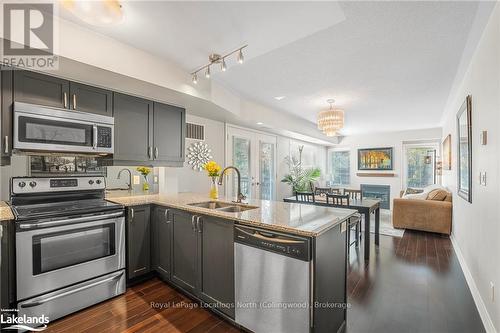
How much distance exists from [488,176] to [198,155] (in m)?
3.42

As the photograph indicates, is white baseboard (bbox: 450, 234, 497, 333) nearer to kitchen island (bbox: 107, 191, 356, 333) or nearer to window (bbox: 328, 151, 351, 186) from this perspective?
kitchen island (bbox: 107, 191, 356, 333)

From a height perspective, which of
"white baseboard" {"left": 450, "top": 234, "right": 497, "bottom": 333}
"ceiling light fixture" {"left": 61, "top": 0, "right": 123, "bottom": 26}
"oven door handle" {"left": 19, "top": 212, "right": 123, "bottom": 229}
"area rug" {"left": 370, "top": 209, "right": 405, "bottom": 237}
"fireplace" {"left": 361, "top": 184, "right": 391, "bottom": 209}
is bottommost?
"area rug" {"left": 370, "top": 209, "right": 405, "bottom": 237}

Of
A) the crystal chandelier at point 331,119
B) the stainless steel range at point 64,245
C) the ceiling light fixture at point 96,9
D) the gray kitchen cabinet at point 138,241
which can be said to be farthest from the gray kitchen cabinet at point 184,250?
the crystal chandelier at point 331,119

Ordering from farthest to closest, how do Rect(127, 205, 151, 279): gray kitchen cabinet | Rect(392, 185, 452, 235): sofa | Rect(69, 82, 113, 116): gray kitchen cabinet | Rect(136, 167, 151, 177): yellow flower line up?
Rect(392, 185, 452, 235): sofa, Rect(136, 167, 151, 177): yellow flower, Rect(127, 205, 151, 279): gray kitchen cabinet, Rect(69, 82, 113, 116): gray kitchen cabinet

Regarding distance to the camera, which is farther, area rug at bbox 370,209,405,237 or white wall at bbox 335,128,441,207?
white wall at bbox 335,128,441,207

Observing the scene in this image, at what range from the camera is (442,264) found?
315cm

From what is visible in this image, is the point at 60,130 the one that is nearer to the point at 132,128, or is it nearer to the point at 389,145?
the point at 132,128

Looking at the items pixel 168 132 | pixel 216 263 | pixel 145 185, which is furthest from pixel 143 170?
pixel 216 263

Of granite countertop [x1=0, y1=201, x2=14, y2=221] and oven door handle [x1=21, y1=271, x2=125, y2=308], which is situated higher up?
granite countertop [x1=0, y1=201, x2=14, y2=221]

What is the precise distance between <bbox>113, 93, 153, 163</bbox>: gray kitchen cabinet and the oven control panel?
340 mm

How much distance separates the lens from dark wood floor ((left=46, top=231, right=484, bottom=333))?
6.31 ft

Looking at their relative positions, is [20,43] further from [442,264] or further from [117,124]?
[442,264]

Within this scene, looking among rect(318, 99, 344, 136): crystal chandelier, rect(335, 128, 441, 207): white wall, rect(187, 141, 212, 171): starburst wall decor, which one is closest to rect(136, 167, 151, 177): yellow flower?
rect(187, 141, 212, 171): starburst wall decor

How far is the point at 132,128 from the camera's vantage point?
2.81 metres
